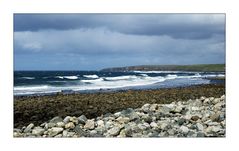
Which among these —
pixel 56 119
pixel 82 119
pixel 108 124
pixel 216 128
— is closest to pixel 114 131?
pixel 108 124

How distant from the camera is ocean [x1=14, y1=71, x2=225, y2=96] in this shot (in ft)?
18.9

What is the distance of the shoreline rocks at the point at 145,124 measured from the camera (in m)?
5.82

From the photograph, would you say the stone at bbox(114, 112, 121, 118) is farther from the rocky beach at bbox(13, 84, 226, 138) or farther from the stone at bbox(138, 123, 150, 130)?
the stone at bbox(138, 123, 150, 130)

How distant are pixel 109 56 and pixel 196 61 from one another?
0.79m

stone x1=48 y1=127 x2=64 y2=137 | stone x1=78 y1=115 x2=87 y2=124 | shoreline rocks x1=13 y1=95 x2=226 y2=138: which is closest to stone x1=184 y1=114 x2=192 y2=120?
shoreline rocks x1=13 y1=95 x2=226 y2=138

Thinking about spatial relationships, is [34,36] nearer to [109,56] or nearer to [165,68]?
[109,56]

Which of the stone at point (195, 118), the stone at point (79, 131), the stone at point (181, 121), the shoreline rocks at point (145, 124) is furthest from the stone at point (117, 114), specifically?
the stone at point (195, 118)

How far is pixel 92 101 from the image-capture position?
5.89 m

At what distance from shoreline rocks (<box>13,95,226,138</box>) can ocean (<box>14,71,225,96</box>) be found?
0.25m

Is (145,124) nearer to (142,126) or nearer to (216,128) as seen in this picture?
(142,126)

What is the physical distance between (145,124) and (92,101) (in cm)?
53
